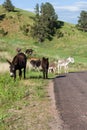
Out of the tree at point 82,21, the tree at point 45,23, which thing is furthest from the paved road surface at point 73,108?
the tree at point 82,21

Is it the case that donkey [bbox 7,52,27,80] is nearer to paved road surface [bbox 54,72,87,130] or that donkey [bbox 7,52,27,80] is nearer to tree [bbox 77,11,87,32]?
paved road surface [bbox 54,72,87,130]

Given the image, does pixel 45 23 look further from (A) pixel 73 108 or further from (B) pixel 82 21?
(A) pixel 73 108

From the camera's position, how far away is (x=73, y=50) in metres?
84.1

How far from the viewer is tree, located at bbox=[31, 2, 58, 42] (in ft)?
316

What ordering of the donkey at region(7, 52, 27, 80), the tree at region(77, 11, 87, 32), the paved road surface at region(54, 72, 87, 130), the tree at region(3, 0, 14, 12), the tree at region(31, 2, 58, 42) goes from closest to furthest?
the paved road surface at region(54, 72, 87, 130), the donkey at region(7, 52, 27, 80), the tree at region(31, 2, 58, 42), the tree at region(3, 0, 14, 12), the tree at region(77, 11, 87, 32)

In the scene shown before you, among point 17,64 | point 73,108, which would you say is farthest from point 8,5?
point 73,108

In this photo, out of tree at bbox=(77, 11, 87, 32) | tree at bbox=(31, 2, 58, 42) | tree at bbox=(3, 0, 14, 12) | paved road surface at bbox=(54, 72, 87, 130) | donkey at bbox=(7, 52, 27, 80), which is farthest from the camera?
tree at bbox=(77, 11, 87, 32)

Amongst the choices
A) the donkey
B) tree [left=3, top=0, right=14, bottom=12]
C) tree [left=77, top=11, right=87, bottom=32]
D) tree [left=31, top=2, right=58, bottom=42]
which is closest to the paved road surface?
the donkey

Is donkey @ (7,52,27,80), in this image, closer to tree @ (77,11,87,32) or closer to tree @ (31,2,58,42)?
tree @ (31,2,58,42)

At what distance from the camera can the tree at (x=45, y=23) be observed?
96.2 m

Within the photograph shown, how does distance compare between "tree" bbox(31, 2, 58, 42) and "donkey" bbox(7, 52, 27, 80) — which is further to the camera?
"tree" bbox(31, 2, 58, 42)

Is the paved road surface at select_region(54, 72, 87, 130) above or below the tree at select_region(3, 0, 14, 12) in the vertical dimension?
above

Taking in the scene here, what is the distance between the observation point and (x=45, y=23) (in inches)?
3792

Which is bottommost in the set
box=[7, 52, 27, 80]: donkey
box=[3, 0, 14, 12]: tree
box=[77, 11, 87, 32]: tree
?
box=[77, 11, 87, 32]: tree
